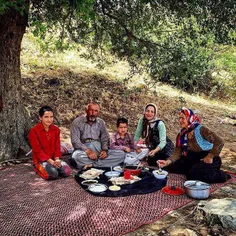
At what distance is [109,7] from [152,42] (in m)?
1.40

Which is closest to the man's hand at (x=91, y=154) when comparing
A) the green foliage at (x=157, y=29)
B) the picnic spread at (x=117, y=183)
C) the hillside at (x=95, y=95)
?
the picnic spread at (x=117, y=183)

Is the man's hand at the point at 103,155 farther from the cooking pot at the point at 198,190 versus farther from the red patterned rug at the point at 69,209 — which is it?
the cooking pot at the point at 198,190

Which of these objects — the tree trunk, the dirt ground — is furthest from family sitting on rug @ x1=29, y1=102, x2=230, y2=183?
the dirt ground

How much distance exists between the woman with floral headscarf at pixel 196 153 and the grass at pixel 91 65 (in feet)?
16.8

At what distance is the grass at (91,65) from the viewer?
439 inches

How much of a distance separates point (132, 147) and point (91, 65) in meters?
6.96

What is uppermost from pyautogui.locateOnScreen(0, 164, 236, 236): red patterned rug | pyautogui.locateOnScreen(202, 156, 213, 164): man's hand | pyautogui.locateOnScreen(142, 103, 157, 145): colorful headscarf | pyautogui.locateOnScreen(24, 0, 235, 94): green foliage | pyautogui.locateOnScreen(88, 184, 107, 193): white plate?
pyautogui.locateOnScreen(24, 0, 235, 94): green foliage

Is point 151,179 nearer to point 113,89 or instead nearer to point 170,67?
point 170,67

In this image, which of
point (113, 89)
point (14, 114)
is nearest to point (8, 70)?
point (14, 114)

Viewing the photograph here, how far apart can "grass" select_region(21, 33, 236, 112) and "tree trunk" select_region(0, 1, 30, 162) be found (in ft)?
13.0

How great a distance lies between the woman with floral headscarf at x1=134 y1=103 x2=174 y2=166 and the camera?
6008mm

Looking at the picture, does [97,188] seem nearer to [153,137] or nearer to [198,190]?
[198,190]

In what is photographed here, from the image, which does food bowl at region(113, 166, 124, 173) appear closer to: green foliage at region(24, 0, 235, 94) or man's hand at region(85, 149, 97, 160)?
man's hand at region(85, 149, 97, 160)

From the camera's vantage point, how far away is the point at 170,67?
782 cm
